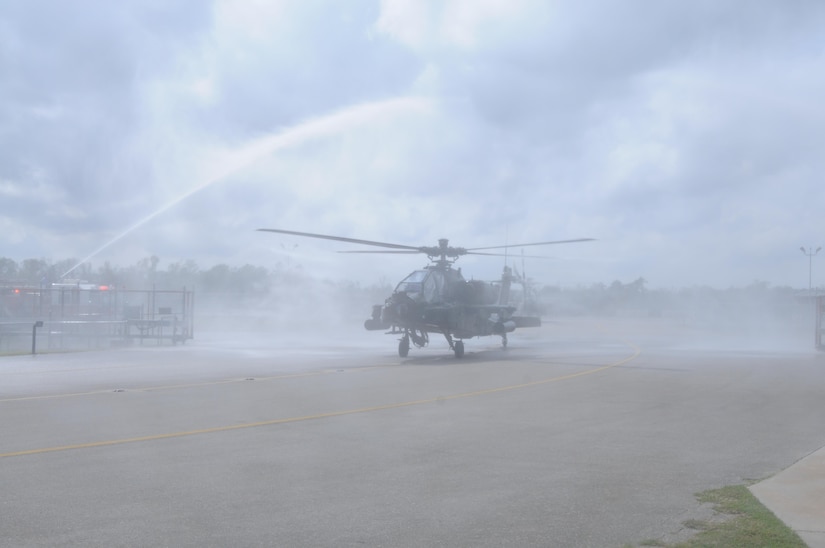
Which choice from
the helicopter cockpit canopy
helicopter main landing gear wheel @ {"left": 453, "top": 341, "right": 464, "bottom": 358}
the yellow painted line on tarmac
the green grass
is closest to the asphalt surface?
the yellow painted line on tarmac

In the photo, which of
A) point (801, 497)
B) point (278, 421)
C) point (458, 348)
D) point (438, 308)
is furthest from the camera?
point (458, 348)

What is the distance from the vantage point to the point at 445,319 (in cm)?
2681

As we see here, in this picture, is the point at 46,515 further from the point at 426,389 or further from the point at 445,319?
the point at 445,319

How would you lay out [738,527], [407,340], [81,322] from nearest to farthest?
1. [738,527]
2. [407,340]
3. [81,322]

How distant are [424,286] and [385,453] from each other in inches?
673

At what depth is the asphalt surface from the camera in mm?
7285

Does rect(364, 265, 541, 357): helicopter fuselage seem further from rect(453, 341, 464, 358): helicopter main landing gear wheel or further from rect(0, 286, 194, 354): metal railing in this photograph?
rect(0, 286, 194, 354): metal railing

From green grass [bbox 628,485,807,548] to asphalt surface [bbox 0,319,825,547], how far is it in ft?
0.52

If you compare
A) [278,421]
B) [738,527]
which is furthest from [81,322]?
[738,527]

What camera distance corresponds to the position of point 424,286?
2762cm

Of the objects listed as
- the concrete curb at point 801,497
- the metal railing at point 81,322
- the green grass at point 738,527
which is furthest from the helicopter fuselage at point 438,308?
the green grass at point 738,527

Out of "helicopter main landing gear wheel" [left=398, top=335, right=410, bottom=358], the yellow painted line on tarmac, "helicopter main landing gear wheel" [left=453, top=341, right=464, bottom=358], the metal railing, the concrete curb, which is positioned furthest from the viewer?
the metal railing

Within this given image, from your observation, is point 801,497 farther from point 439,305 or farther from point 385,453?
point 439,305

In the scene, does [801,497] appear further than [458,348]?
No
